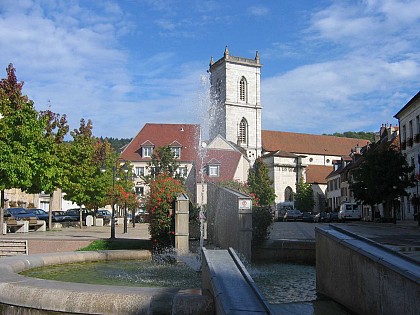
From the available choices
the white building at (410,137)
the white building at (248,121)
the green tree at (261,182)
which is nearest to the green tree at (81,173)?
the white building at (410,137)

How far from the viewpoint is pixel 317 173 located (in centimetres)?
9900

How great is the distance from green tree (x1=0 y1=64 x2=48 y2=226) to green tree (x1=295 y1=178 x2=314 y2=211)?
62.5 metres

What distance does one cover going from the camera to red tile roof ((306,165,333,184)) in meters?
96.2

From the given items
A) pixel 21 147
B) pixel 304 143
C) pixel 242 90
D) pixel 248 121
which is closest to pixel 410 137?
pixel 21 147

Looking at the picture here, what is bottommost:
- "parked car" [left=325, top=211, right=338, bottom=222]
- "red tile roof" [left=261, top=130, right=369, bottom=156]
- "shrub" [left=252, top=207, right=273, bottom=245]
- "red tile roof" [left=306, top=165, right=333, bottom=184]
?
"parked car" [left=325, top=211, right=338, bottom=222]

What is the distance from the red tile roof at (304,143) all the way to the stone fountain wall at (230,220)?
262ft

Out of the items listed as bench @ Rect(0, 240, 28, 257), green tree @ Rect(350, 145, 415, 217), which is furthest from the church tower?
bench @ Rect(0, 240, 28, 257)

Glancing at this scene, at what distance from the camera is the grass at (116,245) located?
685 inches

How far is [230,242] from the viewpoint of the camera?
46.8 ft

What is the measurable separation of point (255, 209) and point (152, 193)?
352 cm

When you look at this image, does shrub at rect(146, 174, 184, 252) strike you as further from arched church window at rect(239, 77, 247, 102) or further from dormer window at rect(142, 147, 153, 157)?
arched church window at rect(239, 77, 247, 102)

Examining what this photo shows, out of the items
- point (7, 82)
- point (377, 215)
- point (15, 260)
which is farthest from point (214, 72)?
point (15, 260)

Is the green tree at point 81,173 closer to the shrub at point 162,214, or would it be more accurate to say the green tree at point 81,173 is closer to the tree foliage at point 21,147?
the tree foliage at point 21,147

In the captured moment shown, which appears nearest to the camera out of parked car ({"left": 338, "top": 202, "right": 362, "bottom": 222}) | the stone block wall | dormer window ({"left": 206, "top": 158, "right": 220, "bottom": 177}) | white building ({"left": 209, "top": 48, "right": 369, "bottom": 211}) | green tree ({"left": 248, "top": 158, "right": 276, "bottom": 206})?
the stone block wall
